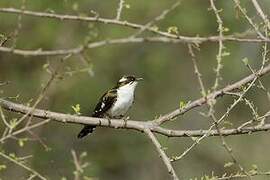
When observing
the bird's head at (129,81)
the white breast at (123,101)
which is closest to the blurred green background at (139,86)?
the bird's head at (129,81)

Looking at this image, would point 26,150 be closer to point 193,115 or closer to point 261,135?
point 193,115

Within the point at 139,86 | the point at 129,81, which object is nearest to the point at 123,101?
the point at 129,81

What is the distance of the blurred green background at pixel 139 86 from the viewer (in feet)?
48.7

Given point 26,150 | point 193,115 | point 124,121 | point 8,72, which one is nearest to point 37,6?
point 8,72

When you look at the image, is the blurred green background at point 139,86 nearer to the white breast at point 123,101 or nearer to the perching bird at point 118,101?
the perching bird at point 118,101

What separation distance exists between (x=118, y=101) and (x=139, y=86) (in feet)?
30.4

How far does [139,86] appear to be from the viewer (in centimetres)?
1681

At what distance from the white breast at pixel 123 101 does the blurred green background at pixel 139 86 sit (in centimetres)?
617

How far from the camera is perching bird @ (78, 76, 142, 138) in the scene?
741 cm

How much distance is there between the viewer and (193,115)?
58.2ft

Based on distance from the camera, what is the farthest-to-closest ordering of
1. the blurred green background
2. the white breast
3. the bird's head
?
the blurred green background < the bird's head < the white breast

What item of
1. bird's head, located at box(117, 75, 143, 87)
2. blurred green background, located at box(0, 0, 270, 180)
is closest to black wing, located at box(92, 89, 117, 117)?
bird's head, located at box(117, 75, 143, 87)

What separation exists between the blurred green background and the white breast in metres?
6.17

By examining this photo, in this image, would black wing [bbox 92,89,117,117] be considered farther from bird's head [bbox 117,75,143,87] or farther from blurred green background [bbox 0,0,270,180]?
blurred green background [bbox 0,0,270,180]
